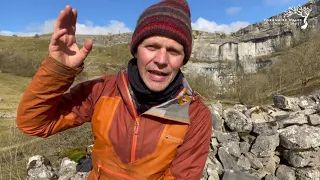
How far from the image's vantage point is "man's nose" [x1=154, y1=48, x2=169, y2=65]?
1706 millimetres

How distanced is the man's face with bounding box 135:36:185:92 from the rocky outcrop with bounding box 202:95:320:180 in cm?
448

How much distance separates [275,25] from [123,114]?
252ft

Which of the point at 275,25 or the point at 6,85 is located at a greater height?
the point at 275,25

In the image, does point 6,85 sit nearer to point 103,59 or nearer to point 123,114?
point 103,59

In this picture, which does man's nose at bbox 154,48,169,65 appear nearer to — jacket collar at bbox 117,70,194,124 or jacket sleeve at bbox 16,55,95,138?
jacket collar at bbox 117,70,194,124

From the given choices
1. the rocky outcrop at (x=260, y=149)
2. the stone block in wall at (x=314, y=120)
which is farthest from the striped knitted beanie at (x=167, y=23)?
the stone block in wall at (x=314, y=120)

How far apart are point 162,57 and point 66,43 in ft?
1.84

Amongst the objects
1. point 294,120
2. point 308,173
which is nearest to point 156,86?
point 308,173

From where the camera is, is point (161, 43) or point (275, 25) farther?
point (275, 25)

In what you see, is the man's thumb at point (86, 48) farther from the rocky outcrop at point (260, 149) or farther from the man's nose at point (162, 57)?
the rocky outcrop at point (260, 149)

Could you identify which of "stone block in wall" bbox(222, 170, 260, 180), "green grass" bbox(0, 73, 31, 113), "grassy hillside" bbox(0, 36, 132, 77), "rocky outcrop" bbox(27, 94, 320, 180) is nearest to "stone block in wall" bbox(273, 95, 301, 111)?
"rocky outcrop" bbox(27, 94, 320, 180)

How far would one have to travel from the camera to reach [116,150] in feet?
6.00

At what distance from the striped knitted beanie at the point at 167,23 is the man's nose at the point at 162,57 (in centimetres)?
11

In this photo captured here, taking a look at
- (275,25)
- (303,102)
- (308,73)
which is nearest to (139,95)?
(303,102)
